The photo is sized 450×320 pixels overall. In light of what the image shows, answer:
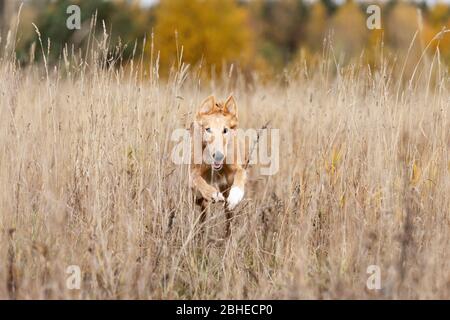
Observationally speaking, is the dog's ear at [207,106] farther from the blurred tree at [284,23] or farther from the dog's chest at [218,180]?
the blurred tree at [284,23]

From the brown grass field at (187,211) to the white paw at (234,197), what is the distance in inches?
7.5

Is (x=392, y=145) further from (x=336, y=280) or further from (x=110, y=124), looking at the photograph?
(x=110, y=124)

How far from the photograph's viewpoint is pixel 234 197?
4.71 m

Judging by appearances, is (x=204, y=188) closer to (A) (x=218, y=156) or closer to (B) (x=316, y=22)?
(A) (x=218, y=156)

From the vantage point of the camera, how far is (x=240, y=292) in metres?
3.68

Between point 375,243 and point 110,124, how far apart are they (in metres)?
2.01

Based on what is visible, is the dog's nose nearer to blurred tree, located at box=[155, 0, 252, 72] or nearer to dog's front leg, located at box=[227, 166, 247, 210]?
dog's front leg, located at box=[227, 166, 247, 210]

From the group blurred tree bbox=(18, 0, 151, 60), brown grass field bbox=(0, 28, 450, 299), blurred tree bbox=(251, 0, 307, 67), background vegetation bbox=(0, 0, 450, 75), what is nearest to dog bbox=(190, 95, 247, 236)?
brown grass field bbox=(0, 28, 450, 299)

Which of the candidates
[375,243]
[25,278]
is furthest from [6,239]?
[375,243]

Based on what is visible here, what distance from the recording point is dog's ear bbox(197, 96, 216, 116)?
500cm

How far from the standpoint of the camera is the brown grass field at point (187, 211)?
11.7ft

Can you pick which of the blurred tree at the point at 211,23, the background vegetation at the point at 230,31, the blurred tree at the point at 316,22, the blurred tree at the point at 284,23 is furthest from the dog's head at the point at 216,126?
the blurred tree at the point at 284,23

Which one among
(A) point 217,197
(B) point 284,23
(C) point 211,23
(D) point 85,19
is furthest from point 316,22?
(A) point 217,197

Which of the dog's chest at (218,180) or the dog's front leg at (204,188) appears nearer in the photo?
the dog's front leg at (204,188)
